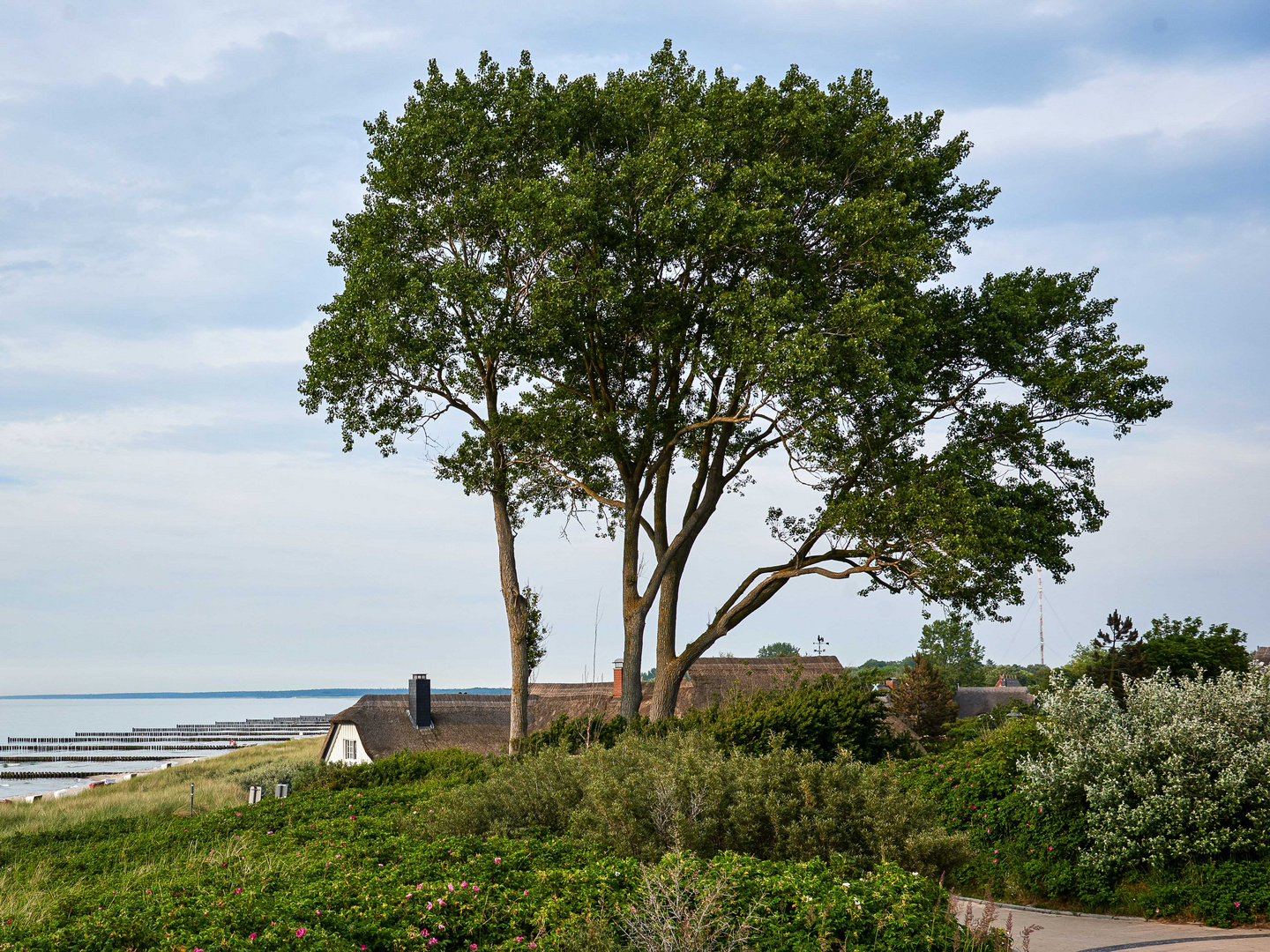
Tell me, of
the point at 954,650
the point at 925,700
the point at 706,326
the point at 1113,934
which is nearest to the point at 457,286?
the point at 706,326

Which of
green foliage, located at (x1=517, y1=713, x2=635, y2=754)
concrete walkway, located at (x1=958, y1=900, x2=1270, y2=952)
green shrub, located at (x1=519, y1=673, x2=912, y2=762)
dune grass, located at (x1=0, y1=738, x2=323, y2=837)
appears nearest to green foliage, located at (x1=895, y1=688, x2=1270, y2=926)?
concrete walkway, located at (x1=958, y1=900, x2=1270, y2=952)

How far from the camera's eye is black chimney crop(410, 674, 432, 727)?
32.8m

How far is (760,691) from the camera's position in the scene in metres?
14.5

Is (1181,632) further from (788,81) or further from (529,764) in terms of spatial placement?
(788,81)

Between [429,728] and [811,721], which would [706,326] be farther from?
[429,728]

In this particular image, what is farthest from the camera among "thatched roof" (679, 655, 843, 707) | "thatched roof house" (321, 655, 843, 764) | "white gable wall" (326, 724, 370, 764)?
"white gable wall" (326, 724, 370, 764)

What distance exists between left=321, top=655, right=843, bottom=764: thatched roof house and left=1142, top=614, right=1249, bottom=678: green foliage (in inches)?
633

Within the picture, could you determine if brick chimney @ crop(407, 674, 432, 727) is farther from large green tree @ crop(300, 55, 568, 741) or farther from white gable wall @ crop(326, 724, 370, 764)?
large green tree @ crop(300, 55, 568, 741)

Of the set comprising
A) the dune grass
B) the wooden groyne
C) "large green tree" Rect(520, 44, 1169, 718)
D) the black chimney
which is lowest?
the wooden groyne

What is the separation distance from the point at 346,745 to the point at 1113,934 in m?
30.5

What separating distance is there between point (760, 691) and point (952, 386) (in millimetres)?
8872

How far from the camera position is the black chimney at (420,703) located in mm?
32750

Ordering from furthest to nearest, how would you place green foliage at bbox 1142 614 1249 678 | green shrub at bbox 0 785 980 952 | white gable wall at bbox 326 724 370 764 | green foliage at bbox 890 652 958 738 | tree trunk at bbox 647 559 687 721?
green foliage at bbox 890 652 958 738 < white gable wall at bbox 326 724 370 764 < tree trunk at bbox 647 559 687 721 < green foliage at bbox 1142 614 1249 678 < green shrub at bbox 0 785 980 952

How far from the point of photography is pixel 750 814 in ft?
23.6
